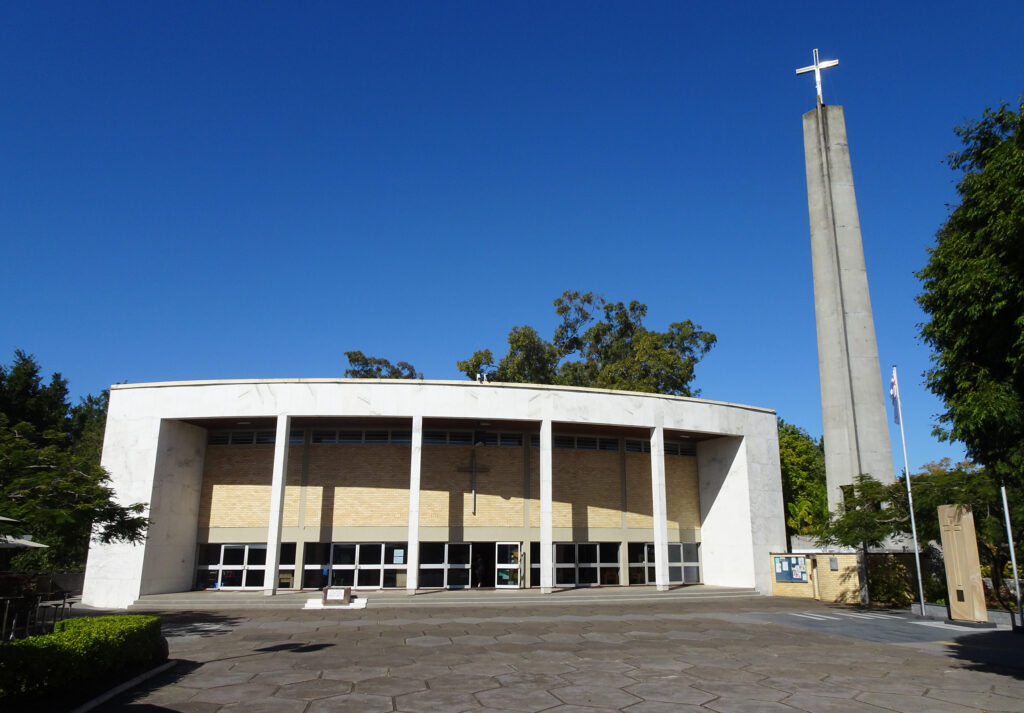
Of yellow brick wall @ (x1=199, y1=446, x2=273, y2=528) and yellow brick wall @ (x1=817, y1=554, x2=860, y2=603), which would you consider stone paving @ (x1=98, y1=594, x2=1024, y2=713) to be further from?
yellow brick wall @ (x1=199, y1=446, x2=273, y2=528)

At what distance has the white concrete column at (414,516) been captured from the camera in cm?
2561

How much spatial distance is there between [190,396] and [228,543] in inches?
250

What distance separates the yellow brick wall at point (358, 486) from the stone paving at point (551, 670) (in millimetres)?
8780

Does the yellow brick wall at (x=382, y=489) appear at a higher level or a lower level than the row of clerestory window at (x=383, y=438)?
lower

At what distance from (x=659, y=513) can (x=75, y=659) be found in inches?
884

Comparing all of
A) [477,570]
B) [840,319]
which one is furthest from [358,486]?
[840,319]

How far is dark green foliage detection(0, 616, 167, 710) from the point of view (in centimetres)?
820

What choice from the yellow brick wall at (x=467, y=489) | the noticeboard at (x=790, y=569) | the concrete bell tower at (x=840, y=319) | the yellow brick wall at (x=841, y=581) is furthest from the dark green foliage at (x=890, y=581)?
the yellow brick wall at (x=467, y=489)

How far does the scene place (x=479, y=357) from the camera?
52.8m

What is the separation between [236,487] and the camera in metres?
28.8

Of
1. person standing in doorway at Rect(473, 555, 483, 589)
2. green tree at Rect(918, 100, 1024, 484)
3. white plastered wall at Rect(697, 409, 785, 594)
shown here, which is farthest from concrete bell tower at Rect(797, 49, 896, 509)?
green tree at Rect(918, 100, 1024, 484)

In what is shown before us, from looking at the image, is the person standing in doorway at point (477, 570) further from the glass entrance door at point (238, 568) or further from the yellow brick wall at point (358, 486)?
the glass entrance door at point (238, 568)

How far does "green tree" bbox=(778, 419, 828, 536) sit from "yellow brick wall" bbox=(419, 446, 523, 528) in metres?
18.5

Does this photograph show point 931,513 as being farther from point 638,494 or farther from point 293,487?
point 293,487
